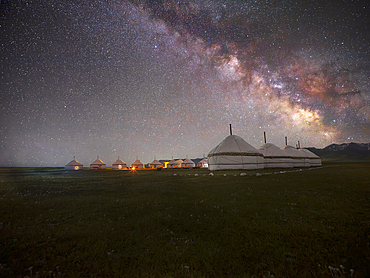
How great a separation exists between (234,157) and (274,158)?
14.9 metres

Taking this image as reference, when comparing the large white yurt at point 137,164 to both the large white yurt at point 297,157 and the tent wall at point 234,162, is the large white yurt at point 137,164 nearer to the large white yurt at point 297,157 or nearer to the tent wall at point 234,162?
the tent wall at point 234,162

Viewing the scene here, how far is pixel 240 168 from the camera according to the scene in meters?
36.4

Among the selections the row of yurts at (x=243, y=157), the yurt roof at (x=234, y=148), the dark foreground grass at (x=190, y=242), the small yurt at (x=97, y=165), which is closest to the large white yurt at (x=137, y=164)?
the small yurt at (x=97, y=165)

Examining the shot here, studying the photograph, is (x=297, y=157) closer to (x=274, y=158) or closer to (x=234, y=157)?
(x=274, y=158)

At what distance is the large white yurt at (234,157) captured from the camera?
1438 inches

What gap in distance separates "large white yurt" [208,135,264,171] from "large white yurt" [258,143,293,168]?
659 centimetres

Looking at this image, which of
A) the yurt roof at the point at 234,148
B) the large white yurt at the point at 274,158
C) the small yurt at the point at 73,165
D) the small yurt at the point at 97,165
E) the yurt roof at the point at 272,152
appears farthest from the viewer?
the small yurt at the point at 97,165

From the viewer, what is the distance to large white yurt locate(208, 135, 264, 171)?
120 ft

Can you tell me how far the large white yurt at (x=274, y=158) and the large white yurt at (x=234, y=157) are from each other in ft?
21.6

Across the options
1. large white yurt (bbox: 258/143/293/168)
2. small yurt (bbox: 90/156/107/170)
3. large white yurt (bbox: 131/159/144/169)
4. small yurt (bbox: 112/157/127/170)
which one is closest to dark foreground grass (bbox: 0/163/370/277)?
large white yurt (bbox: 258/143/293/168)

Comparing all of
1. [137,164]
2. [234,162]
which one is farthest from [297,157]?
[137,164]

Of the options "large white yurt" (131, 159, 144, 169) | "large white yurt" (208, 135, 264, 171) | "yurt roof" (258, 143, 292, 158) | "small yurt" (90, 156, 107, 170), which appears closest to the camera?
"large white yurt" (208, 135, 264, 171)

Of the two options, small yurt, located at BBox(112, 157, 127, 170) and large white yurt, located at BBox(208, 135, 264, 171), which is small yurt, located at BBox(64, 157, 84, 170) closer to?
small yurt, located at BBox(112, 157, 127, 170)

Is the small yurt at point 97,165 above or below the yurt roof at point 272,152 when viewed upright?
below
